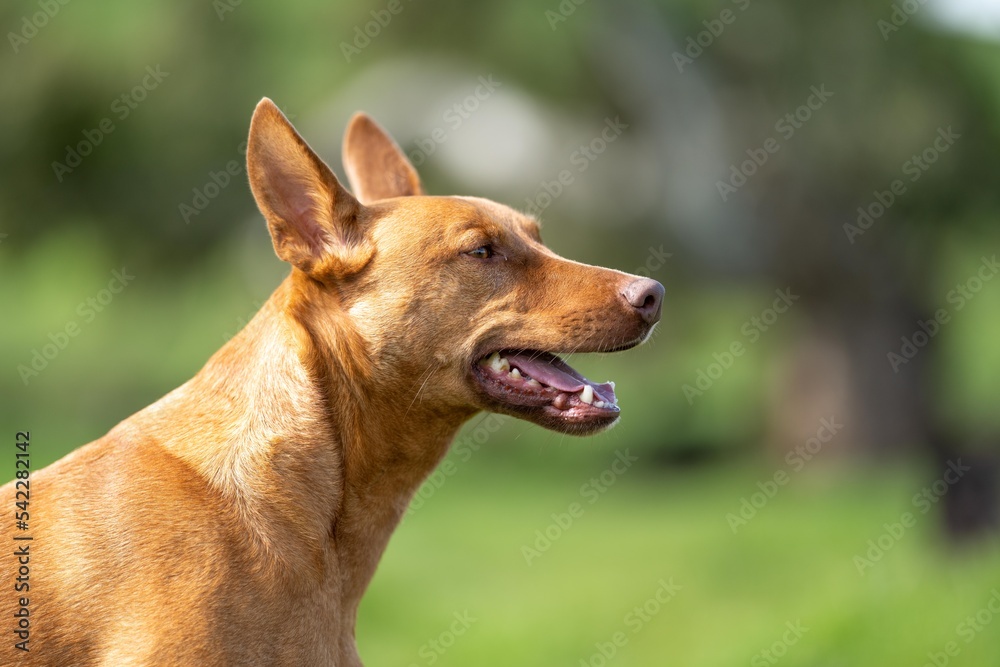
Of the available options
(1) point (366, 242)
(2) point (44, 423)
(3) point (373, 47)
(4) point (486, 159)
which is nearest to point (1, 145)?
(3) point (373, 47)

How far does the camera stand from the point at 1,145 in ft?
47.6

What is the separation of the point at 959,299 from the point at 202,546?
17.5 m

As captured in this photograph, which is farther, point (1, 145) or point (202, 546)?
point (1, 145)

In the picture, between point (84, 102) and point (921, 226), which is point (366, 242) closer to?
point (84, 102)

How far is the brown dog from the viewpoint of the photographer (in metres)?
3.51

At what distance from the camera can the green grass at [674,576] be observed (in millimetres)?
7203
